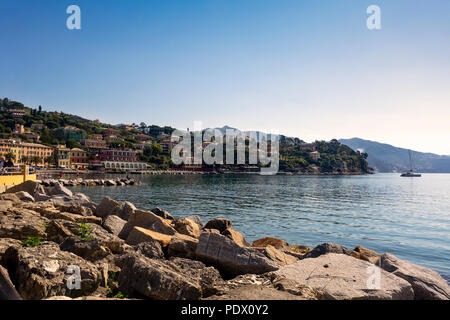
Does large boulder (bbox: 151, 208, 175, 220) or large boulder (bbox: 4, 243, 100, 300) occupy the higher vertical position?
large boulder (bbox: 4, 243, 100, 300)

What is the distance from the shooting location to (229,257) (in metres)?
5.98

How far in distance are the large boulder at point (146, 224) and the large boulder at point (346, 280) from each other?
378cm

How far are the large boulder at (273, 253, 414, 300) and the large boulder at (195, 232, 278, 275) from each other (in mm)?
429

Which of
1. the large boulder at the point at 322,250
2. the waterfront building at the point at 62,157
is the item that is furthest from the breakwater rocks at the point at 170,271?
the waterfront building at the point at 62,157

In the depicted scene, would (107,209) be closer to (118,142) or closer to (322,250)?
(322,250)

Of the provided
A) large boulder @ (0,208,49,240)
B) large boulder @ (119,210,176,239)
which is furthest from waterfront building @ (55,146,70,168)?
large boulder @ (0,208,49,240)

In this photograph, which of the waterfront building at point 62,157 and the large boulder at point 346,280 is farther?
the waterfront building at point 62,157

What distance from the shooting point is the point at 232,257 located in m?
5.96

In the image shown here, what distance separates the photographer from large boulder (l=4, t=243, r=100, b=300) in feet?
13.7

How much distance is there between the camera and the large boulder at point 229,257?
585cm

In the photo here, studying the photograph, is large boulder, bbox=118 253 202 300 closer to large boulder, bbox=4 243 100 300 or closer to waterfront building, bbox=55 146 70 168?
large boulder, bbox=4 243 100 300

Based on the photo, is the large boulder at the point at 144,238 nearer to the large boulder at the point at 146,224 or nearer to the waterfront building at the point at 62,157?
the large boulder at the point at 146,224

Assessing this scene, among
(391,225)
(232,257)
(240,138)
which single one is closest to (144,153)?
(240,138)

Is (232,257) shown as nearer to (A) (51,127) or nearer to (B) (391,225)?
(B) (391,225)
